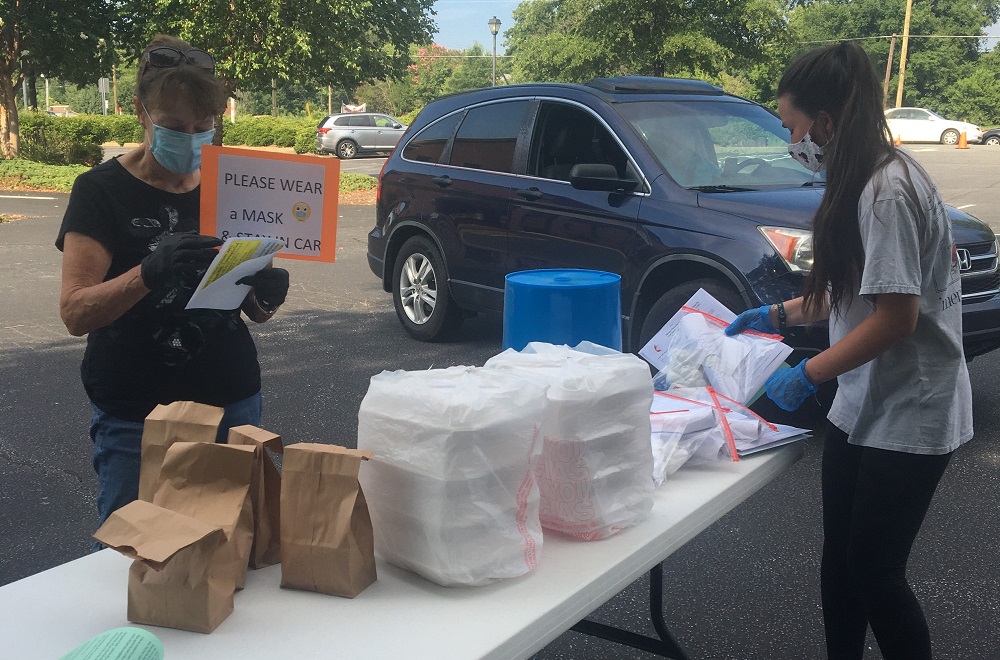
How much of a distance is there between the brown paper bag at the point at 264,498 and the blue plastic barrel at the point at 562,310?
3.53 ft

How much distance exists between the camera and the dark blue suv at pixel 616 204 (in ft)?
16.7

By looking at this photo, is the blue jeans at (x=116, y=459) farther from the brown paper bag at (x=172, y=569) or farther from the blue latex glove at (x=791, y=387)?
the blue latex glove at (x=791, y=387)

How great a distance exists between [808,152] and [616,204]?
335 cm

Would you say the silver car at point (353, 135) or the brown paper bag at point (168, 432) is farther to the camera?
the silver car at point (353, 135)

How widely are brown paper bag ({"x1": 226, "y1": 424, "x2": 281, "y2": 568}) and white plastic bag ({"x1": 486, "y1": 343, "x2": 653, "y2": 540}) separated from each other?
51 cm

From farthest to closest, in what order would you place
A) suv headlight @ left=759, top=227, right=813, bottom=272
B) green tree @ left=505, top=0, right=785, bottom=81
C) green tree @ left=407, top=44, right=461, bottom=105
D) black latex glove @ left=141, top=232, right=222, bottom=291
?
green tree @ left=407, top=44, right=461, bottom=105 → green tree @ left=505, top=0, right=785, bottom=81 → suv headlight @ left=759, top=227, right=813, bottom=272 → black latex glove @ left=141, top=232, right=222, bottom=291

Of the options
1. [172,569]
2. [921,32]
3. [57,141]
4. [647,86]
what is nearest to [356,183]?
[57,141]

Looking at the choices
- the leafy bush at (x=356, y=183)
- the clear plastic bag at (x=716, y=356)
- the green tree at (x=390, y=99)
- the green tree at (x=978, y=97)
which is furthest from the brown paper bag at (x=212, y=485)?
the green tree at (x=390, y=99)

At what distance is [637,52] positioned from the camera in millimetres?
20109

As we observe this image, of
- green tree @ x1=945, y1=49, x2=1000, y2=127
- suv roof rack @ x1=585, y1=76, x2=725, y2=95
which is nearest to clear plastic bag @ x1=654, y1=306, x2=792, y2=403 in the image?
suv roof rack @ x1=585, y1=76, x2=725, y2=95

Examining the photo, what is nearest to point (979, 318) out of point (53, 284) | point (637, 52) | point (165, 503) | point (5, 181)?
point (165, 503)

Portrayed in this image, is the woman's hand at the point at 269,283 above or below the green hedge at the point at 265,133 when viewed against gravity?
above

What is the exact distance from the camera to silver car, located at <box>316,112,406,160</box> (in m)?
32.7

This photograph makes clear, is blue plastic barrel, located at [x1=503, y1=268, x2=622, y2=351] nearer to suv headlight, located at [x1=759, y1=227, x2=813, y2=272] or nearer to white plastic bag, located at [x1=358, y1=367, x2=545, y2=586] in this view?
white plastic bag, located at [x1=358, y1=367, x2=545, y2=586]
